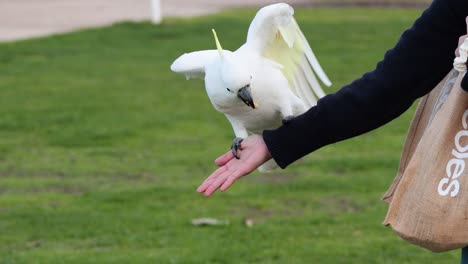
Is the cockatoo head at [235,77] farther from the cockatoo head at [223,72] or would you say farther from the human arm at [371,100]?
the human arm at [371,100]

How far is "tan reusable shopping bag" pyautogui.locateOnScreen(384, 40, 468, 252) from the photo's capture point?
2.56 m

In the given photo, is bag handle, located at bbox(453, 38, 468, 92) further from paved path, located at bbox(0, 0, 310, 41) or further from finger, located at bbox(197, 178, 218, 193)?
paved path, located at bbox(0, 0, 310, 41)

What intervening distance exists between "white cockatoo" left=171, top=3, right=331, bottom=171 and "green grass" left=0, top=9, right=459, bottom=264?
100.0 inches

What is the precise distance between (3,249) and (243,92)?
3.50 metres

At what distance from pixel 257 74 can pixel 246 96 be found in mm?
158

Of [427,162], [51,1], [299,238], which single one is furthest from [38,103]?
[51,1]

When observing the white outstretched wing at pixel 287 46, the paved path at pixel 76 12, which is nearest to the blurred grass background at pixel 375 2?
the paved path at pixel 76 12

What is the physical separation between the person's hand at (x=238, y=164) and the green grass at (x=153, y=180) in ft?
9.00

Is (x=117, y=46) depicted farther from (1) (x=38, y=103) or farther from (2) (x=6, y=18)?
(2) (x=6, y=18)

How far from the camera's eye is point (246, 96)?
2.77 m

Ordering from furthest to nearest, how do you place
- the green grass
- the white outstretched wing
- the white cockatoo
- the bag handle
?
the green grass < the white outstretched wing < the white cockatoo < the bag handle

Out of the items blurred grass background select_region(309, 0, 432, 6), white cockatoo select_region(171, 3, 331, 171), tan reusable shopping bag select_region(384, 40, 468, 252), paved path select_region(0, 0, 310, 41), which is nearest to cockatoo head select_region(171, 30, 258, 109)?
white cockatoo select_region(171, 3, 331, 171)

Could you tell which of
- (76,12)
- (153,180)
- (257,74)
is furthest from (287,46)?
(76,12)

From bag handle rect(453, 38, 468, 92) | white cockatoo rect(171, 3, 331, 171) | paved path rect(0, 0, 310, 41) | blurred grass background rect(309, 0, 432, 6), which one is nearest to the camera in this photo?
bag handle rect(453, 38, 468, 92)
